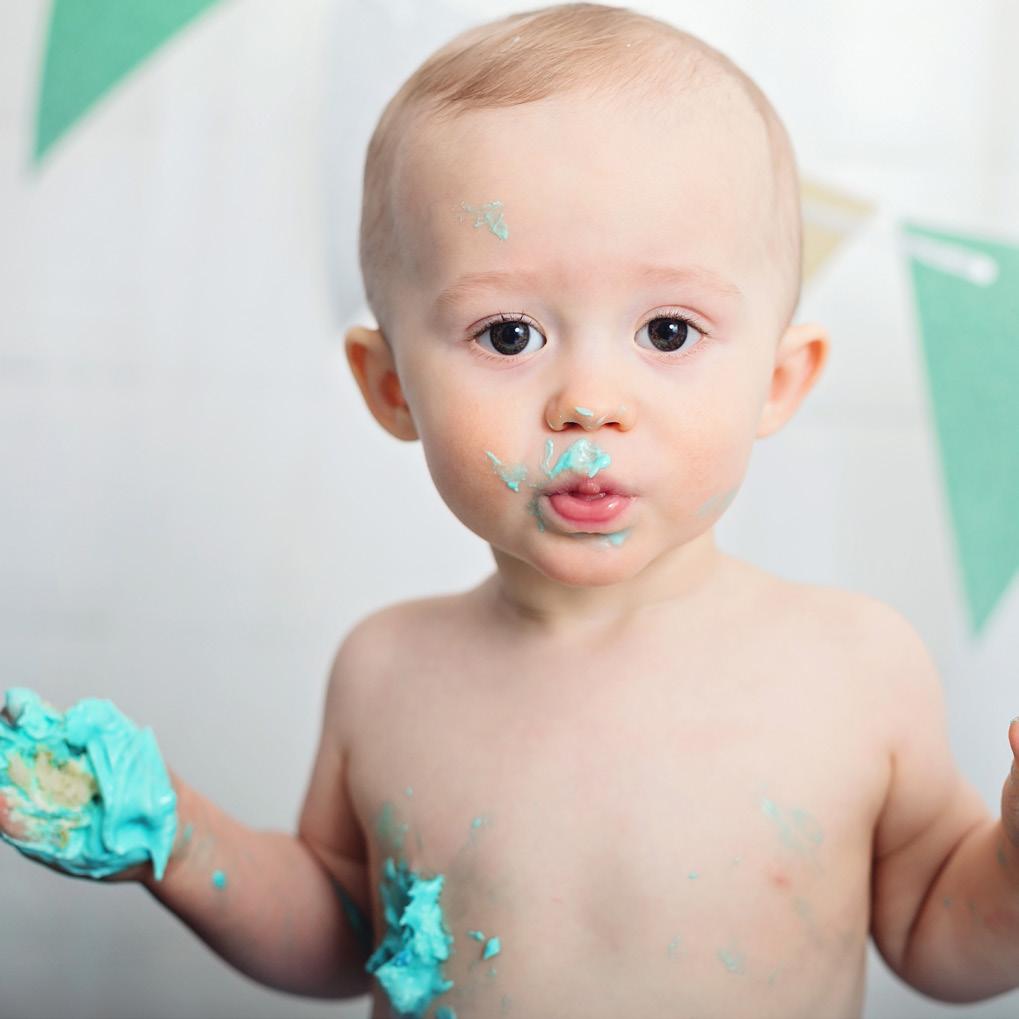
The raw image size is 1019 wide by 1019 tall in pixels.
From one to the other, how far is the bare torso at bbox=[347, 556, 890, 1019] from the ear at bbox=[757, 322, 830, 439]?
0.12 meters

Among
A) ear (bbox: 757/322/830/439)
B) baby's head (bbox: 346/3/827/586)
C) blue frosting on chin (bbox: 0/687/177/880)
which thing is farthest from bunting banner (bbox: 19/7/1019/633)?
blue frosting on chin (bbox: 0/687/177/880)

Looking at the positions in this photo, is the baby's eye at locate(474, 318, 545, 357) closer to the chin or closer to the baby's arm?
the chin

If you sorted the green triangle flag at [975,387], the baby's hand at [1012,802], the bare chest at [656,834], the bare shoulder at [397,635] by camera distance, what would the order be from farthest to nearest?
1. the green triangle flag at [975,387]
2. the bare shoulder at [397,635]
3. the bare chest at [656,834]
4. the baby's hand at [1012,802]

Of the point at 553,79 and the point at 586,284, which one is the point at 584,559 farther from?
the point at 553,79

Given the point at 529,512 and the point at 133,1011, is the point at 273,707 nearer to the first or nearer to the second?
the point at 133,1011

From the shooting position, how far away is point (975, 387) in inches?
54.4

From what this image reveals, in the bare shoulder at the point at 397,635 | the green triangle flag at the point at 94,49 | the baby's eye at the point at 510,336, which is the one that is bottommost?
the bare shoulder at the point at 397,635

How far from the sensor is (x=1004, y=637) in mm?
1407

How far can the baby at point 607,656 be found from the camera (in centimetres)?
74

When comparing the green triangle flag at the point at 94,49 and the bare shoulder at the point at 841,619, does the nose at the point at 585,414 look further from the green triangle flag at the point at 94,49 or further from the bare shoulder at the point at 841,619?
the green triangle flag at the point at 94,49

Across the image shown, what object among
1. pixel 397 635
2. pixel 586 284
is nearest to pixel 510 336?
pixel 586 284

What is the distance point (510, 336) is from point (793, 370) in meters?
0.24

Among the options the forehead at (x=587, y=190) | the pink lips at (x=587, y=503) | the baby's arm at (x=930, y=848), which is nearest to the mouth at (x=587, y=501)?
the pink lips at (x=587, y=503)

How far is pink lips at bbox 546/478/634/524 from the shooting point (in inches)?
28.9
